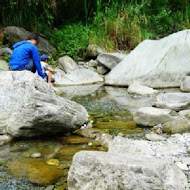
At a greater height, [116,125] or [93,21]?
[93,21]

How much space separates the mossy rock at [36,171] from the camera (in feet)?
10.9

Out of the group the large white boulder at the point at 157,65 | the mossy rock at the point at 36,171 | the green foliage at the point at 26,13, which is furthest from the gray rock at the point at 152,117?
the green foliage at the point at 26,13

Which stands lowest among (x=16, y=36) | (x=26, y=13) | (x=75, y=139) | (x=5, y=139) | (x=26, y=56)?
(x=75, y=139)

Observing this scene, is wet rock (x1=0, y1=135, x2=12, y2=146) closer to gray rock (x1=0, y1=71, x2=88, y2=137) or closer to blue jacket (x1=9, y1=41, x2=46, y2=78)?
gray rock (x1=0, y1=71, x2=88, y2=137)

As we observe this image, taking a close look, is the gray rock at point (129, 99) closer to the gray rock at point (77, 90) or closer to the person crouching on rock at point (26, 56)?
the gray rock at point (77, 90)

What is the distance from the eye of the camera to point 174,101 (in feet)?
18.3

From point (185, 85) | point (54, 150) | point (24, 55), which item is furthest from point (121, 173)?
point (185, 85)

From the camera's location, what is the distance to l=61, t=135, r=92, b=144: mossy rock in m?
4.36

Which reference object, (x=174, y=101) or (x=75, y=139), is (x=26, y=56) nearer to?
(x=75, y=139)

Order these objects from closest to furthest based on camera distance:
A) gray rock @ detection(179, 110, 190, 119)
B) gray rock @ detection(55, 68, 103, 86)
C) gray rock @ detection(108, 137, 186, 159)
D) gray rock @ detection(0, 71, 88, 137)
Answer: gray rock @ detection(108, 137, 186, 159)
gray rock @ detection(0, 71, 88, 137)
gray rock @ detection(179, 110, 190, 119)
gray rock @ detection(55, 68, 103, 86)

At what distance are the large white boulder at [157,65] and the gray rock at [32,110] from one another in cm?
364

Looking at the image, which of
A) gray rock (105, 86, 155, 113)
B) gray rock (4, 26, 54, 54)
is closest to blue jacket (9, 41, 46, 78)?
gray rock (105, 86, 155, 113)

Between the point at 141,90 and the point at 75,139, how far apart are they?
10.4 feet

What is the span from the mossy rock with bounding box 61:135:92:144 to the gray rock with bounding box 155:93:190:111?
62.8 inches
